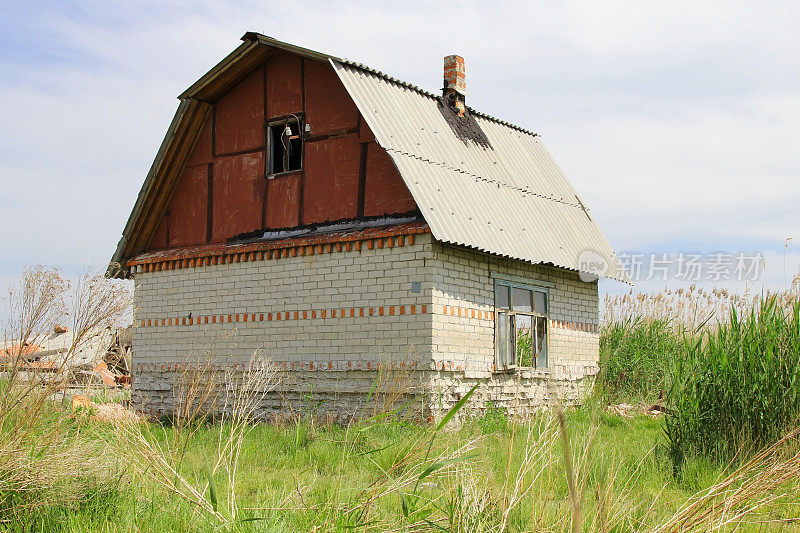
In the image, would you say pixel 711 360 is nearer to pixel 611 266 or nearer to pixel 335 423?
pixel 335 423

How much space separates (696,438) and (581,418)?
4.04 m

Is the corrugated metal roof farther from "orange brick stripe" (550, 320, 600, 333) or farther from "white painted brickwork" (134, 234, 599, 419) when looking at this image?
"orange brick stripe" (550, 320, 600, 333)

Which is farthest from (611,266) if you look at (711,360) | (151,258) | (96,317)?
(96,317)

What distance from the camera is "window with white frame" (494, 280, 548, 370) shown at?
40.0 ft

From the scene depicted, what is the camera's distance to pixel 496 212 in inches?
486

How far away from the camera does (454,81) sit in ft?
46.8

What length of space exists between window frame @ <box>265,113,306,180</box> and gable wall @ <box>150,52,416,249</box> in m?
0.06

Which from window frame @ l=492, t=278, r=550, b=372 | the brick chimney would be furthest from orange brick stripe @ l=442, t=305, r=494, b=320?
the brick chimney

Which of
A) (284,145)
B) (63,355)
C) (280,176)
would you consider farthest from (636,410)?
(63,355)

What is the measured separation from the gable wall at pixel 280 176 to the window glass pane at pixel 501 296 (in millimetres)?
2088

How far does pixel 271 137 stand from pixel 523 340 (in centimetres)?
588

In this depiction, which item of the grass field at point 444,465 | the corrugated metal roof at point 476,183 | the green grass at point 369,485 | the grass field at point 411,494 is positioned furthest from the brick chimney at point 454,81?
the grass field at point 411,494

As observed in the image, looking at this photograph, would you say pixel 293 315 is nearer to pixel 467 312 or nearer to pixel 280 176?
pixel 280 176

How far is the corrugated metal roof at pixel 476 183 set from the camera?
1112 cm
